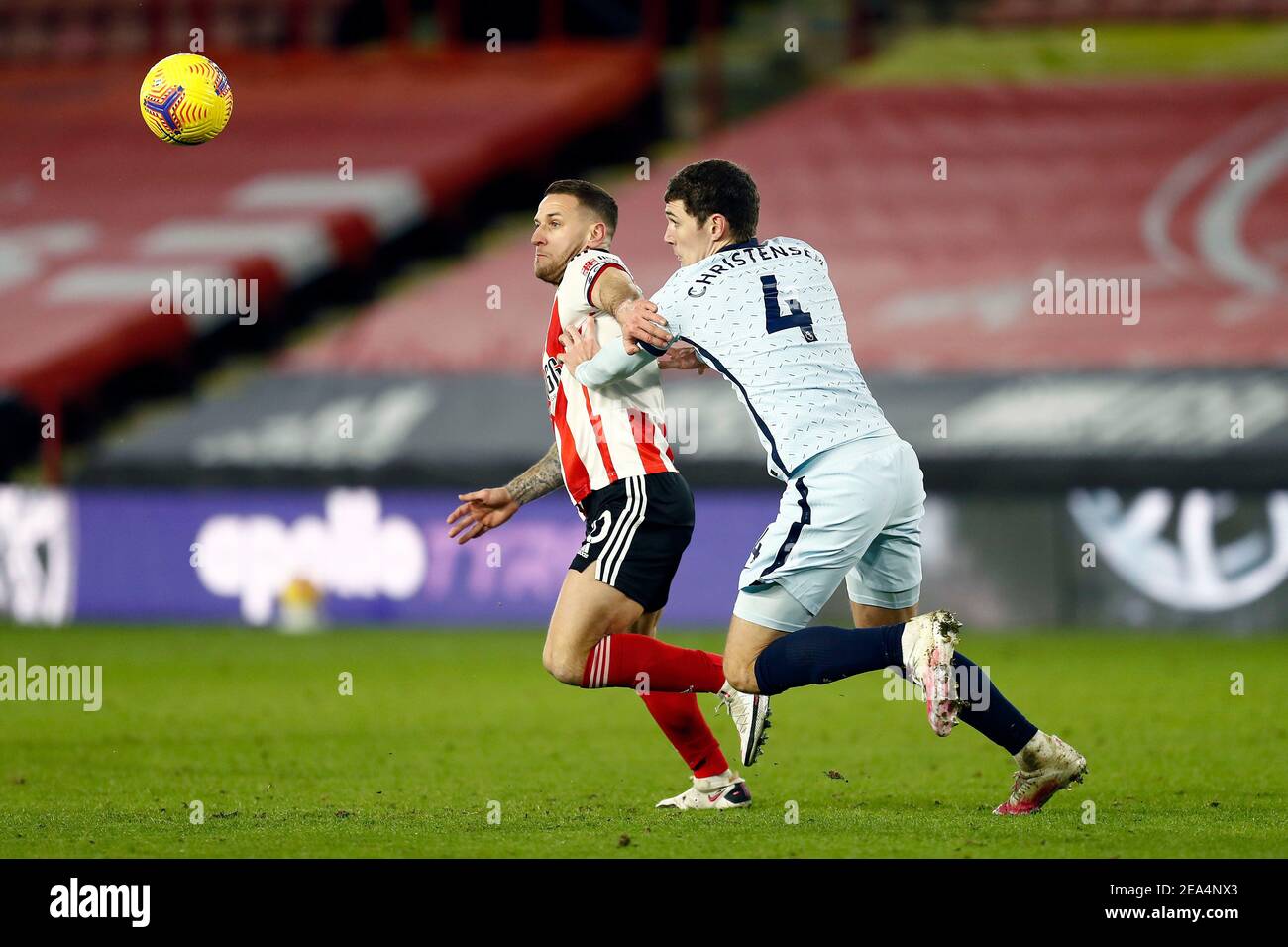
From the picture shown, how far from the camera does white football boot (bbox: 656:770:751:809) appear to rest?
6773mm

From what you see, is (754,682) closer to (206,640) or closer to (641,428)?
(641,428)

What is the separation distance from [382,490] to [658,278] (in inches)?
187

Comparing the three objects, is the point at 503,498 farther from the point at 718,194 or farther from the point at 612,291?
the point at 718,194

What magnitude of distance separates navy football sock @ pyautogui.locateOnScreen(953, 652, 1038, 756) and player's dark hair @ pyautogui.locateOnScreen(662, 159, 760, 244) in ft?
5.58

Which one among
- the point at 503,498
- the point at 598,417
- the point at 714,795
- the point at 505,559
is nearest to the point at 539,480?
the point at 503,498

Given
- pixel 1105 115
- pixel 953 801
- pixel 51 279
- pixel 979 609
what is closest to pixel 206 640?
pixel 979 609

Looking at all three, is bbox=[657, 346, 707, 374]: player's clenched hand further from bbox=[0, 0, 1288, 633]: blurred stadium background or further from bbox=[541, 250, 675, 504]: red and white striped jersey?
bbox=[0, 0, 1288, 633]: blurred stadium background

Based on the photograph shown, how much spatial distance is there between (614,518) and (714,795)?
111 cm

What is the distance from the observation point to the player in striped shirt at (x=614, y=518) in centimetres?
665

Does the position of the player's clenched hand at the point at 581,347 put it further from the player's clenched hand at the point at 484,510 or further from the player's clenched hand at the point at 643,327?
the player's clenched hand at the point at 484,510

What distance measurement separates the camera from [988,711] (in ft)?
19.8

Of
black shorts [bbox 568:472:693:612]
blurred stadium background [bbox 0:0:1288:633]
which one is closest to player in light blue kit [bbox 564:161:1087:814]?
black shorts [bbox 568:472:693:612]

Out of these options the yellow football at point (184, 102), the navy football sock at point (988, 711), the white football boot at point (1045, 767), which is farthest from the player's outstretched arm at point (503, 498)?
the yellow football at point (184, 102)

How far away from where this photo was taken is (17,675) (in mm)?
12188
